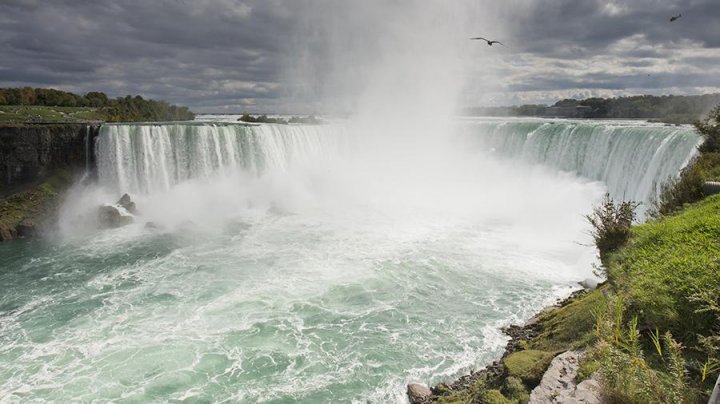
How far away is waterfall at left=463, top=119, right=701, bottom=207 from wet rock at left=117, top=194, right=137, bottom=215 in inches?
929

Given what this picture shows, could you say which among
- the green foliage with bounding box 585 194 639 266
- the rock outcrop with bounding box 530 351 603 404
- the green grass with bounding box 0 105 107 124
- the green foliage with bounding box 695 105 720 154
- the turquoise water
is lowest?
the turquoise water

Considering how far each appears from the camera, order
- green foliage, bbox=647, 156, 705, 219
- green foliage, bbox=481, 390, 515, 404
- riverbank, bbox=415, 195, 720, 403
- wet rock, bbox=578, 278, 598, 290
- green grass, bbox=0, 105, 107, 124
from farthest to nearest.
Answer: green grass, bbox=0, 105, 107, 124
wet rock, bbox=578, 278, 598, 290
green foliage, bbox=647, 156, 705, 219
green foliage, bbox=481, 390, 515, 404
riverbank, bbox=415, 195, 720, 403

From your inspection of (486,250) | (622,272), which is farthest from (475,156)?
(622,272)

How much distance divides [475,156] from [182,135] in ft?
73.5

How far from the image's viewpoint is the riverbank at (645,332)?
438cm

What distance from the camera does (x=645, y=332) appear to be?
5.78 meters

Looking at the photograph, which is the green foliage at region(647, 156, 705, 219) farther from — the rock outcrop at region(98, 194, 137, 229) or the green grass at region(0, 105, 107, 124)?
the green grass at region(0, 105, 107, 124)

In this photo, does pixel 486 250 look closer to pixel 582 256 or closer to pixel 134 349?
pixel 582 256

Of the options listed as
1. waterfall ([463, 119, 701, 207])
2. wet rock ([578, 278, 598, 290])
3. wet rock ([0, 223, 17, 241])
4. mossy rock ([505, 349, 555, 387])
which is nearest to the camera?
mossy rock ([505, 349, 555, 387])

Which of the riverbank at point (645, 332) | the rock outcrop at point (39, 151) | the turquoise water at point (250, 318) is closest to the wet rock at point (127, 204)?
the rock outcrop at point (39, 151)

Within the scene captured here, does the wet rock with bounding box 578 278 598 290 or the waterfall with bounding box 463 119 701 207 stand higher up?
the waterfall with bounding box 463 119 701 207

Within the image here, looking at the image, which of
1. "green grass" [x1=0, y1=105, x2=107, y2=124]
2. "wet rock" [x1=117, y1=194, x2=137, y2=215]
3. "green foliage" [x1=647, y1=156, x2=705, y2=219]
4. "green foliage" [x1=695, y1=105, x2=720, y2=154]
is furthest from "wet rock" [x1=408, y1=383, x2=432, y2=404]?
"green grass" [x1=0, y1=105, x2=107, y2=124]

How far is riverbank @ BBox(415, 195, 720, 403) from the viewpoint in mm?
4375

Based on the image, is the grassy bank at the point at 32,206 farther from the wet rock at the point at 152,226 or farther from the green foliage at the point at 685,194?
the green foliage at the point at 685,194
